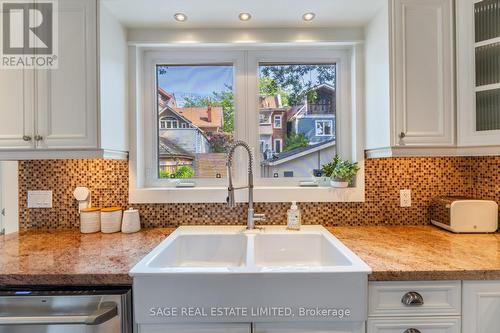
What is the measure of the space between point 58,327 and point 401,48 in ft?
6.40

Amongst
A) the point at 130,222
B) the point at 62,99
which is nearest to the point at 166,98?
the point at 62,99

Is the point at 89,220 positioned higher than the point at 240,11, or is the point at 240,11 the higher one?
the point at 240,11

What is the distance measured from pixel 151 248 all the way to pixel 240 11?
136 centimetres

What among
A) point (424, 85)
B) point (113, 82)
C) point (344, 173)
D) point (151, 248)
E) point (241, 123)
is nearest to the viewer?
point (151, 248)

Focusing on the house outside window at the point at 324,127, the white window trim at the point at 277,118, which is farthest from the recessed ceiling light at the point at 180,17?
the house outside window at the point at 324,127

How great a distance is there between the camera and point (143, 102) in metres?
1.87

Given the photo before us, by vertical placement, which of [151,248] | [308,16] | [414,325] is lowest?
[414,325]

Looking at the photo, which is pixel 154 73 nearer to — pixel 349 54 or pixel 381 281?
pixel 349 54

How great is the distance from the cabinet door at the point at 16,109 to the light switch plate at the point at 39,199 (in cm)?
41

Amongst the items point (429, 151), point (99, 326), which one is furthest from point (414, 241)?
point (99, 326)

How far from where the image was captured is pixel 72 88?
1.43 m

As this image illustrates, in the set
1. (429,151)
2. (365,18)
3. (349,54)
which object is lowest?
(429,151)

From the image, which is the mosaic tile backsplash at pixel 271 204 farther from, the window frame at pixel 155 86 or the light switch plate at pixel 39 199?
the window frame at pixel 155 86

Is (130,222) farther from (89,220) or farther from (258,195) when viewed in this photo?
(258,195)
